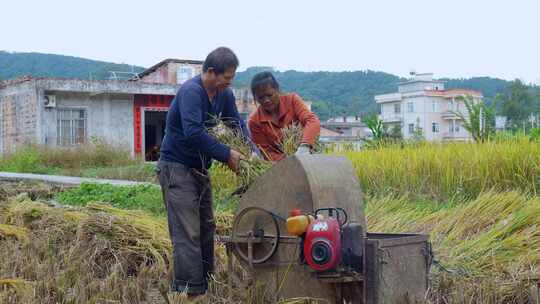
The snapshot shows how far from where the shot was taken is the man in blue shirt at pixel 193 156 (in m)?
3.78

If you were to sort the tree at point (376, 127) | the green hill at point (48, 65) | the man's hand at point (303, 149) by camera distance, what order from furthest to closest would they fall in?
the green hill at point (48, 65)
the tree at point (376, 127)
the man's hand at point (303, 149)

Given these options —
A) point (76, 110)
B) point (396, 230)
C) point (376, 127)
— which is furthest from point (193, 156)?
point (76, 110)

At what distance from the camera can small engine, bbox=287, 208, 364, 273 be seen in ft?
9.86

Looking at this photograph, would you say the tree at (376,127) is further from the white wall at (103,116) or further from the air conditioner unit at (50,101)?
the air conditioner unit at (50,101)

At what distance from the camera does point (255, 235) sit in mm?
3676

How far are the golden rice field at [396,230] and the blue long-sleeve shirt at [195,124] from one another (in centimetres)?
63

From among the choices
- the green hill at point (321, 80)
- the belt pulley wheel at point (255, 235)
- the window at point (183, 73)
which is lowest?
the belt pulley wheel at point (255, 235)

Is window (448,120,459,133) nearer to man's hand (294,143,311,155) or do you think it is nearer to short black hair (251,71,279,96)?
short black hair (251,71,279,96)

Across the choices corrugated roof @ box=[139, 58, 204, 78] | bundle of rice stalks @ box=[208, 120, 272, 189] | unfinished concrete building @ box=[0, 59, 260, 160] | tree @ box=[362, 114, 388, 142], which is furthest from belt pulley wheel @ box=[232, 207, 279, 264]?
corrugated roof @ box=[139, 58, 204, 78]

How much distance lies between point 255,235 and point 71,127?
1892 cm

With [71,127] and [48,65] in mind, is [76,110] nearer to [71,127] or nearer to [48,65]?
[71,127]

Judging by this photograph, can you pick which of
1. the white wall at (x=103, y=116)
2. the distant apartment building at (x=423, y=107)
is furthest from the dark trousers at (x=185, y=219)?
the distant apartment building at (x=423, y=107)

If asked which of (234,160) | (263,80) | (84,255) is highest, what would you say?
(263,80)

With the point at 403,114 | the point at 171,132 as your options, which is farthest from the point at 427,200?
the point at 403,114
